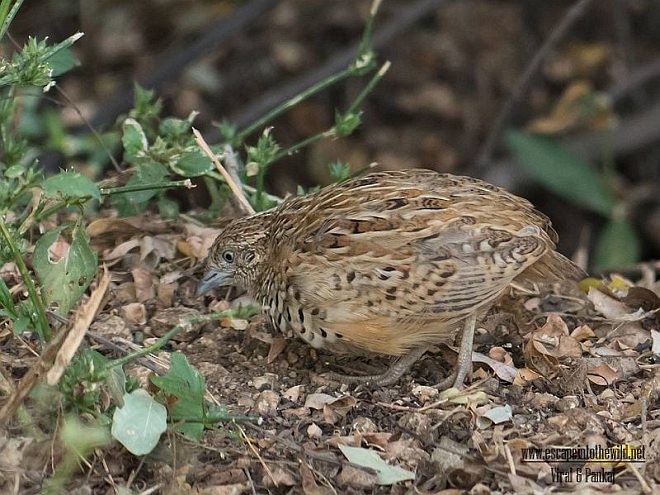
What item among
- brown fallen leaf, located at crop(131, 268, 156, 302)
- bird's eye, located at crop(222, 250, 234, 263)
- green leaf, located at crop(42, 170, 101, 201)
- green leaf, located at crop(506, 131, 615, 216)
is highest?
green leaf, located at crop(42, 170, 101, 201)

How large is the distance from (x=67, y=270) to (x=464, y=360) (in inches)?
54.7

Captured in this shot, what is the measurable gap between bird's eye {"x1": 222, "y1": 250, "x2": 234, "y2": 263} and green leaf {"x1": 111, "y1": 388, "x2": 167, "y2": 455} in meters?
0.91

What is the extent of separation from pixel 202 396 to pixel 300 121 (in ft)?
18.1

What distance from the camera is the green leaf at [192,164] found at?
4.25 m

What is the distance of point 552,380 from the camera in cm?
404

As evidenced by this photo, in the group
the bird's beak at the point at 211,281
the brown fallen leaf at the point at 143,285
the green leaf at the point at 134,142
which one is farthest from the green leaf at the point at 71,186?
the brown fallen leaf at the point at 143,285

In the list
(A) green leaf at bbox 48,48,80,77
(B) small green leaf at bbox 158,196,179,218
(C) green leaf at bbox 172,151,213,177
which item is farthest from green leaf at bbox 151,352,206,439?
(A) green leaf at bbox 48,48,80,77

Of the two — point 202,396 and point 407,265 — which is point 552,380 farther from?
point 202,396

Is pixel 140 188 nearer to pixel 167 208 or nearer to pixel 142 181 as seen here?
pixel 142 181

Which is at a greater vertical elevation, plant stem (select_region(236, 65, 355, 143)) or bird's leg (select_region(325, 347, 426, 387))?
plant stem (select_region(236, 65, 355, 143))

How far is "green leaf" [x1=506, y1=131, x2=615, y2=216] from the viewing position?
762 centimetres

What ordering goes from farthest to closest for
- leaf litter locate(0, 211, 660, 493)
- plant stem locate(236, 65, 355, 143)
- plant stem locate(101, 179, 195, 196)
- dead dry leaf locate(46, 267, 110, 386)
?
plant stem locate(236, 65, 355, 143), plant stem locate(101, 179, 195, 196), leaf litter locate(0, 211, 660, 493), dead dry leaf locate(46, 267, 110, 386)

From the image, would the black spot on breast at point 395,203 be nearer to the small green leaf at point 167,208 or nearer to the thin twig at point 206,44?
the small green leaf at point 167,208

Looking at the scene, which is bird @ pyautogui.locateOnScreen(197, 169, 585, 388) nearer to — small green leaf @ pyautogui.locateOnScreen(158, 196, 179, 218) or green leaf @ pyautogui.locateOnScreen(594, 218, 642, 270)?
small green leaf @ pyautogui.locateOnScreen(158, 196, 179, 218)
